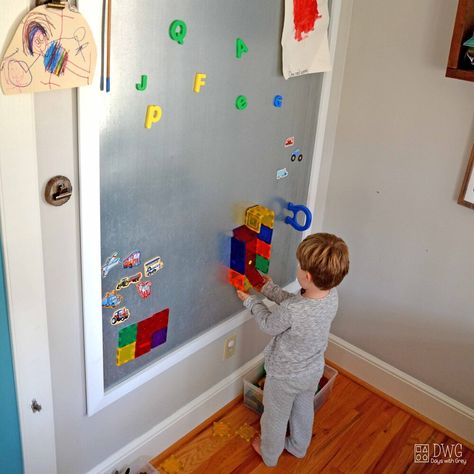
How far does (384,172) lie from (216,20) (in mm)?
920

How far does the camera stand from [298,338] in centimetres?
182

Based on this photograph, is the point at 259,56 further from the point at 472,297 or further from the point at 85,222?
the point at 472,297

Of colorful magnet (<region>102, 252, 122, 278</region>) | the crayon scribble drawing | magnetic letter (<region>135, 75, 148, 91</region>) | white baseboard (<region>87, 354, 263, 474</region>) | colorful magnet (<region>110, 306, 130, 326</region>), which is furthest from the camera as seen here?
white baseboard (<region>87, 354, 263, 474</region>)

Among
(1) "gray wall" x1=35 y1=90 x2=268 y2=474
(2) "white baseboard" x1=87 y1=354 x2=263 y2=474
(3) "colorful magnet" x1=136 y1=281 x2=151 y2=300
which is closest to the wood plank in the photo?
(2) "white baseboard" x1=87 y1=354 x2=263 y2=474

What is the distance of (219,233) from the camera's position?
1.87 metres

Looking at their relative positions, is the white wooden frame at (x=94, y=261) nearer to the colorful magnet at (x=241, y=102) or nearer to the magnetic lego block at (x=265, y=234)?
the magnetic lego block at (x=265, y=234)

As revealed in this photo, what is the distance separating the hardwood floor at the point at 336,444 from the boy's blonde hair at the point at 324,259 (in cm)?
74

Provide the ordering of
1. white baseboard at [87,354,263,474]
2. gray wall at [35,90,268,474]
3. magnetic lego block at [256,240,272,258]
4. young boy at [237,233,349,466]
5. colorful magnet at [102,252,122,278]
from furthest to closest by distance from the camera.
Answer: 1. magnetic lego block at [256,240,272,258]
2. white baseboard at [87,354,263,474]
3. young boy at [237,233,349,466]
4. colorful magnet at [102,252,122,278]
5. gray wall at [35,90,268,474]

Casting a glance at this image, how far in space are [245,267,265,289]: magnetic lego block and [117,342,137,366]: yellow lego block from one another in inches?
18.4

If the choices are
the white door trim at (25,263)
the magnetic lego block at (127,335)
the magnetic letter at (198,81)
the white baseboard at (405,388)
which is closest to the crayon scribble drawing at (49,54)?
the white door trim at (25,263)

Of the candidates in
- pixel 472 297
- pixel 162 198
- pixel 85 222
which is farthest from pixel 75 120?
pixel 472 297

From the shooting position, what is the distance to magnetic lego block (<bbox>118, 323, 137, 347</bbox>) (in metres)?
1.67

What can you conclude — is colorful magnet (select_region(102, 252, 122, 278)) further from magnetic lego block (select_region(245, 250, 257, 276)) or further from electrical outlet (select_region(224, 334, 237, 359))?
electrical outlet (select_region(224, 334, 237, 359))

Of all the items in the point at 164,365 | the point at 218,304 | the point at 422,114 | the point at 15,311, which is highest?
the point at 422,114
